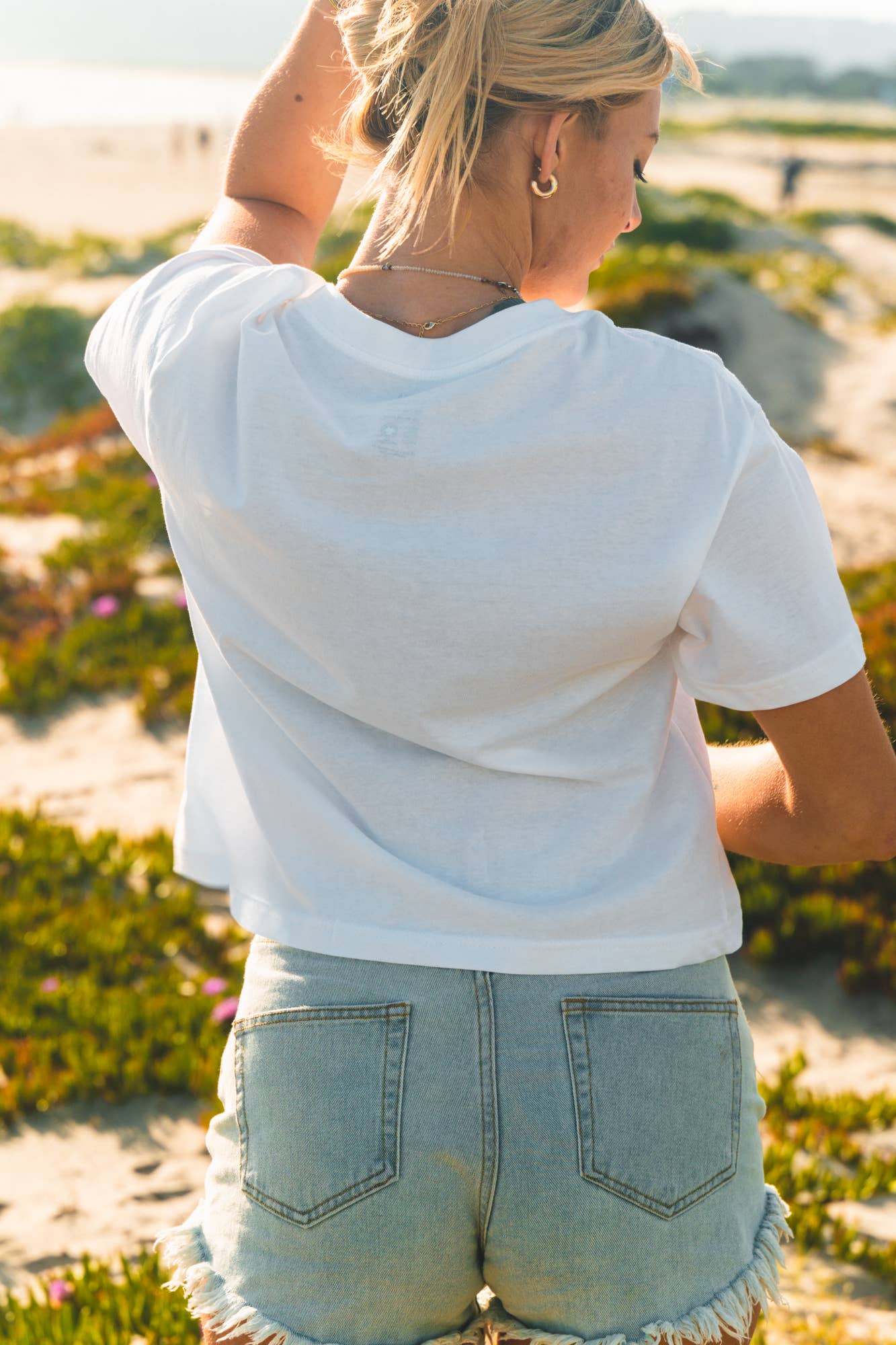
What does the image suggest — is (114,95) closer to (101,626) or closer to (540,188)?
(101,626)

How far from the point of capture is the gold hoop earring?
4.59 ft

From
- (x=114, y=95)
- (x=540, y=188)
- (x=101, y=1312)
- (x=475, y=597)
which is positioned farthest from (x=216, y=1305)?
(x=114, y=95)

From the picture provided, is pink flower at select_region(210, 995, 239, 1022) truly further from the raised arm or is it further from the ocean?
the ocean

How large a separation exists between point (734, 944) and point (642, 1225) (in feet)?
1.17

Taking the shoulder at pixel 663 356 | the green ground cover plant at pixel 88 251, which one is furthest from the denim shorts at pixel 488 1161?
the green ground cover plant at pixel 88 251

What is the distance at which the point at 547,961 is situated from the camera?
135cm

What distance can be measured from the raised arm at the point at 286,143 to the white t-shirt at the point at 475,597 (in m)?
0.25

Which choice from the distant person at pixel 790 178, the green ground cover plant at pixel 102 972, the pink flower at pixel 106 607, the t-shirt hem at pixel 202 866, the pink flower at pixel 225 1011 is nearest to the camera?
the t-shirt hem at pixel 202 866

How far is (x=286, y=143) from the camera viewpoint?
5.71ft

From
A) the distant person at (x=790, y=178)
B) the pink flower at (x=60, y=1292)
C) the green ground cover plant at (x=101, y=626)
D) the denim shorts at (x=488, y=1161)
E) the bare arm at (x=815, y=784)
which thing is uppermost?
the bare arm at (x=815, y=784)

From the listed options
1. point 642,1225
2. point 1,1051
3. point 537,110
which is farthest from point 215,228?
point 1,1051

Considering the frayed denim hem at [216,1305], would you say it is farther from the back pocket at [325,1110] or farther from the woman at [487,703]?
the back pocket at [325,1110]

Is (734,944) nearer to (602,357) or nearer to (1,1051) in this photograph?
(602,357)

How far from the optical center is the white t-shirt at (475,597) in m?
1.21
